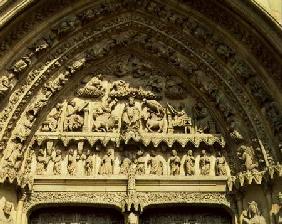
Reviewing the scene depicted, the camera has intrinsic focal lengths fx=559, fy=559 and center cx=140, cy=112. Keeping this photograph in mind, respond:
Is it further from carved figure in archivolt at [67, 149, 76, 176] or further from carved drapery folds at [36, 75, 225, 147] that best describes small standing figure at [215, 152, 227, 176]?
carved figure in archivolt at [67, 149, 76, 176]

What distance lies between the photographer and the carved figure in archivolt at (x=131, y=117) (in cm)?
769

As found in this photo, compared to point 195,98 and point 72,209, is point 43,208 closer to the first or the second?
point 72,209

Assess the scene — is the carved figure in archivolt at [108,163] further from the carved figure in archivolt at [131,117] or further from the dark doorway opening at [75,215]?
the dark doorway opening at [75,215]

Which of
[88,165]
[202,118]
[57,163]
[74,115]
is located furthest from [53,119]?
[202,118]

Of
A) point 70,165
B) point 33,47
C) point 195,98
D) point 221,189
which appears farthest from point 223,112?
point 33,47

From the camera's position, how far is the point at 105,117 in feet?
25.8

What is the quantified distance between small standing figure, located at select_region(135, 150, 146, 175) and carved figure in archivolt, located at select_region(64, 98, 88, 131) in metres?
0.90

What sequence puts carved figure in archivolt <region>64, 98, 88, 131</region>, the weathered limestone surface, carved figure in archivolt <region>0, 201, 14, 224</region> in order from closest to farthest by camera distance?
carved figure in archivolt <region>0, 201, 14, 224</region> → the weathered limestone surface → carved figure in archivolt <region>64, 98, 88, 131</region>

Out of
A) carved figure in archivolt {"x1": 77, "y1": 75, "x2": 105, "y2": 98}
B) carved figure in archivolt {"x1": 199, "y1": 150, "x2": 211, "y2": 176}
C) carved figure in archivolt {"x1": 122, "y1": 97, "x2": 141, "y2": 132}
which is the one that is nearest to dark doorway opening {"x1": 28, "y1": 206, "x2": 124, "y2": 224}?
carved figure in archivolt {"x1": 122, "y1": 97, "x2": 141, "y2": 132}

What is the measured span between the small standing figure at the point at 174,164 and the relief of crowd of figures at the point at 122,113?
14.4 inches

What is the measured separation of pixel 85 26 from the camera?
7.91 metres

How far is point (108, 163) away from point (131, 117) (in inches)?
28.7

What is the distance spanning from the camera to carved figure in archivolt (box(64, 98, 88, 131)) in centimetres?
771

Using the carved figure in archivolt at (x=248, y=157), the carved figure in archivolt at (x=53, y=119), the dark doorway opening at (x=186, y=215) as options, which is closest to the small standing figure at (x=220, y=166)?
the carved figure in archivolt at (x=248, y=157)
